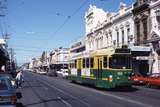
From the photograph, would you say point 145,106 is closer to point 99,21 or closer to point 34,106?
point 34,106

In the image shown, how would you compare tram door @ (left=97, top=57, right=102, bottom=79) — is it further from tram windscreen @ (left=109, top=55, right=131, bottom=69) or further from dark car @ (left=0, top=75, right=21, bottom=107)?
dark car @ (left=0, top=75, right=21, bottom=107)

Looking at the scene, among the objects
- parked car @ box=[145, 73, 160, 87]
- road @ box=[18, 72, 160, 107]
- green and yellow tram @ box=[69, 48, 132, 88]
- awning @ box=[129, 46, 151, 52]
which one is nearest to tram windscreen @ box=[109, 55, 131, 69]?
green and yellow tram @ box=[69, 48, 132, 88]

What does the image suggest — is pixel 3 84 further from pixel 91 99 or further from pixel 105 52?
pixel 105 52

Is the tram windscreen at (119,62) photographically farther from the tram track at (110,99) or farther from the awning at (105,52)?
the tram track at (110,99)

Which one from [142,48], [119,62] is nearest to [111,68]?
[119,62]

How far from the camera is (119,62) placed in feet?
98.4

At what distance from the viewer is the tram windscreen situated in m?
29.9

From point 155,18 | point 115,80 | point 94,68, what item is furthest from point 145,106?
point 155,18

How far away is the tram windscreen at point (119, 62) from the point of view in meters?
29.9

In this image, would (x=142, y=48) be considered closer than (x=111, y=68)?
No

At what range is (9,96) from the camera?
1390cm

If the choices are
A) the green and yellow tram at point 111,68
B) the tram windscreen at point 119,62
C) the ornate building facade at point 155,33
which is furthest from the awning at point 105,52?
the ornate building facade at point 155,33

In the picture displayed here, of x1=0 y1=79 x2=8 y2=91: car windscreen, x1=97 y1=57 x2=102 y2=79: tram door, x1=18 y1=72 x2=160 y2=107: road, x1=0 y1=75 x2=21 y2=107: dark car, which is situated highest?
x1=97 y1=57 x2=102 y2=79: tram door

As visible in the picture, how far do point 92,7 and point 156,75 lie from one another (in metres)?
46.5
